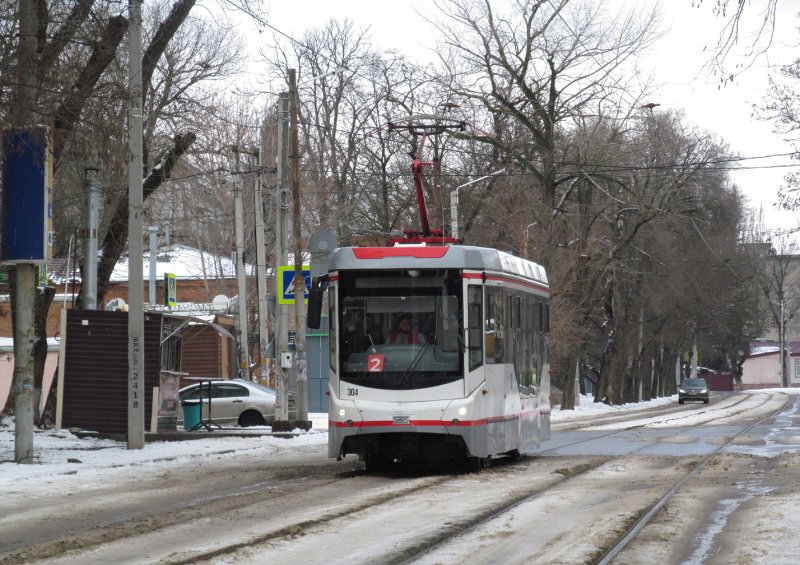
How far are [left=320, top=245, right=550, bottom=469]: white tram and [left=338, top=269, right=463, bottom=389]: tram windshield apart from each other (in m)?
0.01

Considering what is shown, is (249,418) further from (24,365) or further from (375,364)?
(375,364)

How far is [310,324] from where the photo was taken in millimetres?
16047

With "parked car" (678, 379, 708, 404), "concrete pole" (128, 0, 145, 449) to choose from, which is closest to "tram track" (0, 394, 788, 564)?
"concrete pole" (128, 0, 145, 449)

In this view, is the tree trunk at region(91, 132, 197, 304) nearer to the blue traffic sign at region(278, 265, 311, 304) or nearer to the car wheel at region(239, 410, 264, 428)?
the blue traffic sign at region(278, 265, 311, 304)

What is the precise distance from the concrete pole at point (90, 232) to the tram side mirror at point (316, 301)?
693 centimetres

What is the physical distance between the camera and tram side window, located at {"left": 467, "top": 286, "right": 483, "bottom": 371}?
1597cm

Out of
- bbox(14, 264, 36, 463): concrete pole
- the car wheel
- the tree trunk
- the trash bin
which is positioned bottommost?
the car wheel

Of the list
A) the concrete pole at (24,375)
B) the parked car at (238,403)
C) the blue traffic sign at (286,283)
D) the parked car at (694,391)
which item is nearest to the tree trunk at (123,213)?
the blue traffic sign at (286,283)

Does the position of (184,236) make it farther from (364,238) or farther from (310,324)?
(310,324)

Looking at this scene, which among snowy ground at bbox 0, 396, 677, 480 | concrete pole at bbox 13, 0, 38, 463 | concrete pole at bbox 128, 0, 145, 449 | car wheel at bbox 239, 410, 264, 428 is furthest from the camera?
car wheel at bbox 239, 410, 264, 428

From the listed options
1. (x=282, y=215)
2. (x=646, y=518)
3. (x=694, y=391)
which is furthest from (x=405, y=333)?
(x=694, y=391)

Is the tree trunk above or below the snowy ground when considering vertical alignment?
above

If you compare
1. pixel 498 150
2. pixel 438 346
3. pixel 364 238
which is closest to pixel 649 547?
pixel 438 346

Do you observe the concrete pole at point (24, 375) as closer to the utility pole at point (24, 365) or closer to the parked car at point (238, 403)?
the utility pole at point (24, 365)
